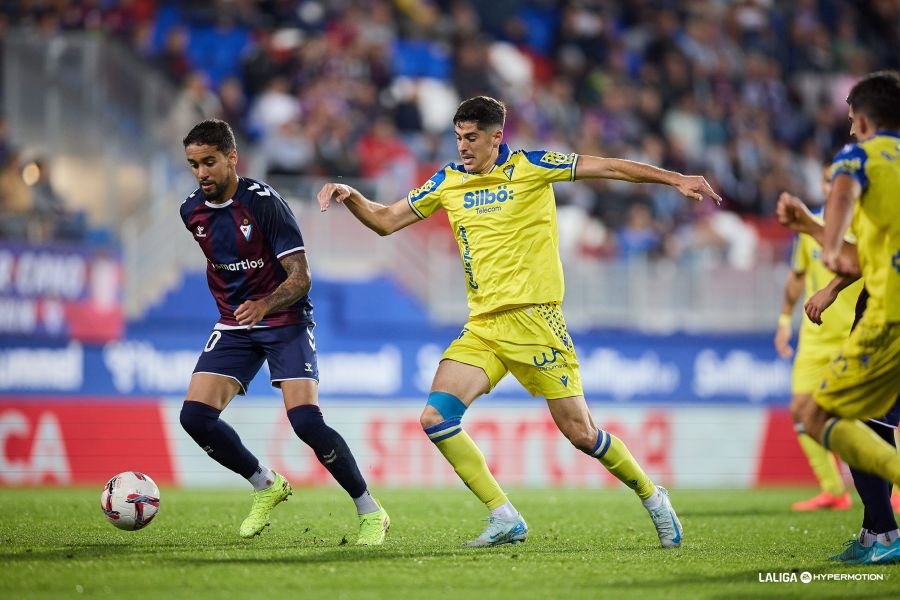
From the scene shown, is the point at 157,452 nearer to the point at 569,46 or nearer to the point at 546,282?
the point at 546,282

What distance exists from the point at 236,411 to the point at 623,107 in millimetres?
10812

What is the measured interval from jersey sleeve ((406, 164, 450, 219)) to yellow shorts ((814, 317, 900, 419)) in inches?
120


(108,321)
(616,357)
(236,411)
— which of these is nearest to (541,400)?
(616,357)

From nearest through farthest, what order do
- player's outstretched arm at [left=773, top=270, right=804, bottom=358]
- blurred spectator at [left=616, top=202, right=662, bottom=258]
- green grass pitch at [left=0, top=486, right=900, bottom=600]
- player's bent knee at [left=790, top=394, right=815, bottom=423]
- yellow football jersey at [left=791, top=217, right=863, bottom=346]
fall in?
green grass pitch at [left=0, top=486, right=900, bottom=600]
player's bent knee at [left=790, top=394, right=815, bottom=423]
yellow football jersey at [left=791, top=217, right=863, bottom=346]
player's outstretched arm at [left=773, top=270, right=804, bottom=358]
blurred spectator at [left=616, top=202, right=662, bottom=258]

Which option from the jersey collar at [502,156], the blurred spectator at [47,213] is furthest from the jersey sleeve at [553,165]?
the blurred spectator at [47,213]

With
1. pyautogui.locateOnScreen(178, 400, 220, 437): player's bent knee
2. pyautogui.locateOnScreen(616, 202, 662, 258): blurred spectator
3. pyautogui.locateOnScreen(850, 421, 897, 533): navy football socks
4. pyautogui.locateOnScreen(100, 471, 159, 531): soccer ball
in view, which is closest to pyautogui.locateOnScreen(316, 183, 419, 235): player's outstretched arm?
pyautogui.locateOnScreen(178, 400, 220, 437): player's bent knee

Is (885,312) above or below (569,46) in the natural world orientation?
below

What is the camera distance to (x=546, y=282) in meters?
8.24

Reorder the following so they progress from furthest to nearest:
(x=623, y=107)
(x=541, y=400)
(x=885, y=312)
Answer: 1. (x=623, y=107)
2. (x=541, y=400)
3. (x=885, y=312)

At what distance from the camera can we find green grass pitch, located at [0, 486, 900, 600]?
6.32 m

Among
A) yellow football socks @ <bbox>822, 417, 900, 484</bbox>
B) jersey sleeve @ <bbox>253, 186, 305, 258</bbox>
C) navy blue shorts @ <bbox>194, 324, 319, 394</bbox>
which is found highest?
jersey sleeve @ <bbox>253, 186, 305, 258</bbox>

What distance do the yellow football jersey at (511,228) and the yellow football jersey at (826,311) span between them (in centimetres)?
356

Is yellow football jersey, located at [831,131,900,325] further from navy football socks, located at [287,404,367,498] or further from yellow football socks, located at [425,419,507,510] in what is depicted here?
navy football socks, located at [287,404,367,498]

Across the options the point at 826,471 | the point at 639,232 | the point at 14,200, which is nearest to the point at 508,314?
the point at 826,471
